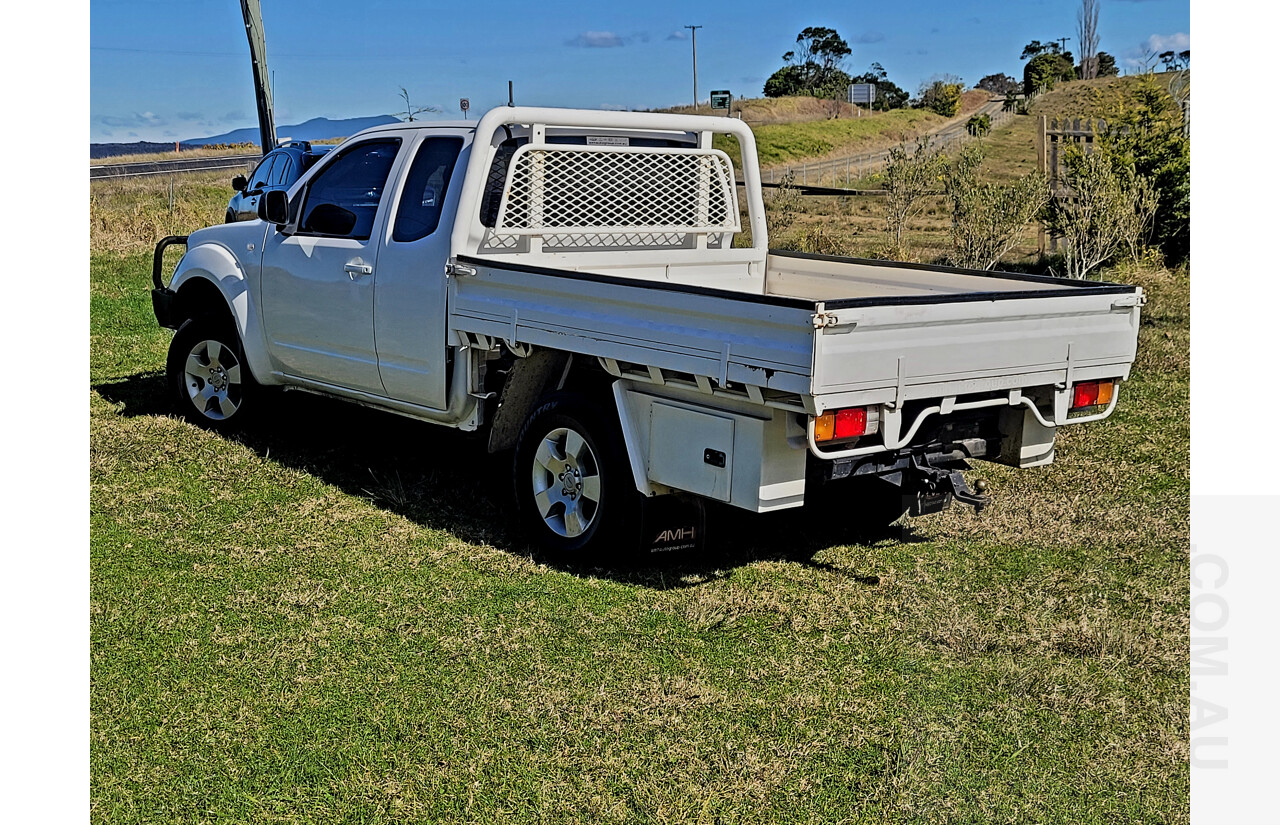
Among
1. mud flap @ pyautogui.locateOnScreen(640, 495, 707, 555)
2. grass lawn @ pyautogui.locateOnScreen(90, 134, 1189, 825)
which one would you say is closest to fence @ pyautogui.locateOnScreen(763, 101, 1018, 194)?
grass lawn @ pyautogui.locateOnScreen(90, 134, 1189, 825)

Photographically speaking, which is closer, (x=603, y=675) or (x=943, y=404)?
(x=603, y=675)

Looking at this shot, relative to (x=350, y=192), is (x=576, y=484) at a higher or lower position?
lower

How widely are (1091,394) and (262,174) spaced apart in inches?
553

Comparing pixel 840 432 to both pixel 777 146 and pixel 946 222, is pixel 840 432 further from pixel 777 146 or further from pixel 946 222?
pixel 777 146

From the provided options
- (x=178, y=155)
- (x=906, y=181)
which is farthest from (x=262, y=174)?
(x=178, y=155)

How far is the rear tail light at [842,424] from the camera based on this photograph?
496 centimetres

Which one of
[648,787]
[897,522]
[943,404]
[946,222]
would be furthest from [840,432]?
[946,222]

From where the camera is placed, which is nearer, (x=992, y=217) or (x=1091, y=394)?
(x=1091, y=394)

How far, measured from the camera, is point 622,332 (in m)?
5.58

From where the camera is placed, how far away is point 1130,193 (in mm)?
14297

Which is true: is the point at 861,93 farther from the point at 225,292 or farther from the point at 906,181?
the point at 225,292

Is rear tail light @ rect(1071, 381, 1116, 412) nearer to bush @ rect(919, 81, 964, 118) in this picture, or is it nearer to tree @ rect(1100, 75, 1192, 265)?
tree @ rect(1100, 75, 1192, 265)

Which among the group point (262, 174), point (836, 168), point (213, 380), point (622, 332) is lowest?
point (213, 380)

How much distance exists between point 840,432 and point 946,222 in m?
22.4
